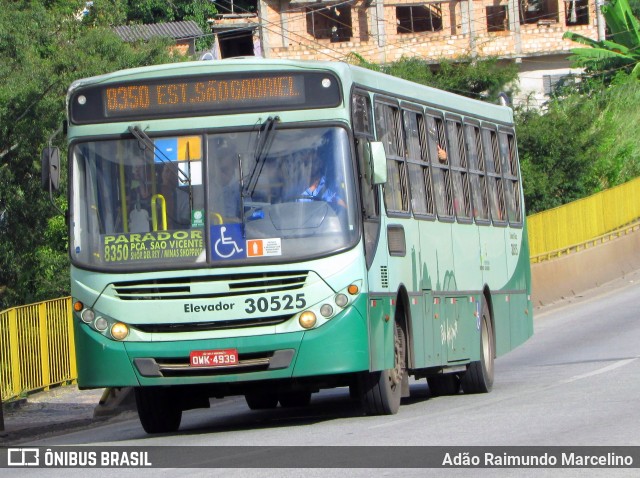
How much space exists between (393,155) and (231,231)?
2.27m

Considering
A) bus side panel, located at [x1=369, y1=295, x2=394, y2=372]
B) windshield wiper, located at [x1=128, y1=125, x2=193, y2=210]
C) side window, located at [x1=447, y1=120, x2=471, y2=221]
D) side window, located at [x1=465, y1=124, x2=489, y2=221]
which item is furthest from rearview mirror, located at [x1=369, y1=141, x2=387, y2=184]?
side window, located at [x1=465, y1=124, x2=489, y2=221]

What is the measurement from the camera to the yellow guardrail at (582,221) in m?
33.2

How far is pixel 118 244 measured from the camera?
11422 mm

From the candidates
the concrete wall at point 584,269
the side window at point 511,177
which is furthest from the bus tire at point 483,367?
the concrete wall at point 584,269

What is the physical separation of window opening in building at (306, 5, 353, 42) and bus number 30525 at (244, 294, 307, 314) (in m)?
53.5

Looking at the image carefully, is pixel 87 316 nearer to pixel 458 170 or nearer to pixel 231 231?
pixel 231 231

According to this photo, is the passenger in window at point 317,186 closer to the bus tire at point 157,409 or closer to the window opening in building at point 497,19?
the bus tire at point 157,409

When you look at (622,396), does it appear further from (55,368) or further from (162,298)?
(55,368)

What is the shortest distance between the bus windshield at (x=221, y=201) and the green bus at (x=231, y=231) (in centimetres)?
1

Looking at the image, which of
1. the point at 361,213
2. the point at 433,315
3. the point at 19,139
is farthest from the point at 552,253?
the point at 361,213

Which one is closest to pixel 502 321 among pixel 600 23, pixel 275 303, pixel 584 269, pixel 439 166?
pixel 439 166

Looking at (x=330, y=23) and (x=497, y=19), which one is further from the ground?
(x=330, y=23)

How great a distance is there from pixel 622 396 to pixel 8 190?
1617cm

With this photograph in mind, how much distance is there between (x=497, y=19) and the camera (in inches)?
2574
